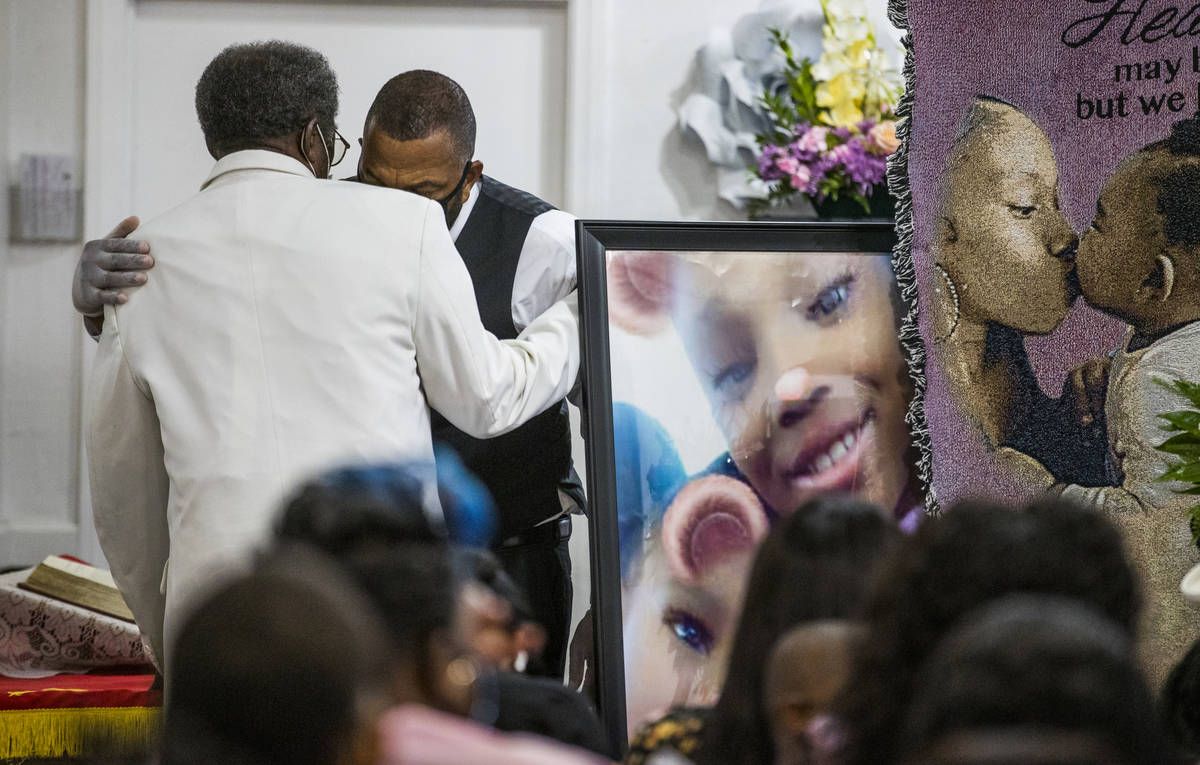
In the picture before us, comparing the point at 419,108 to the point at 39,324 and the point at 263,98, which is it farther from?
the point at 39,324

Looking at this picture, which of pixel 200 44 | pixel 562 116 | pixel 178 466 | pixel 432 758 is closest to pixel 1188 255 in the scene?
pixel 178 466

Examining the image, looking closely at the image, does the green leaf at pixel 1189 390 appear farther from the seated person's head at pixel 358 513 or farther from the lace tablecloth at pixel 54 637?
the lace tablecloth at pixel 54 637

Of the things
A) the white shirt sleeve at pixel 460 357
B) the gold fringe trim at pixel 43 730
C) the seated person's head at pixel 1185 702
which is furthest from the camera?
the gold fringe trim at pixel 43 730

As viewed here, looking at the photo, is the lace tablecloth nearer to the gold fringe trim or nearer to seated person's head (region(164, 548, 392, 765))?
the gold fringe trim

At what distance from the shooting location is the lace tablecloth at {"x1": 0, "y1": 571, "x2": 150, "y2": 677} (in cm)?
236

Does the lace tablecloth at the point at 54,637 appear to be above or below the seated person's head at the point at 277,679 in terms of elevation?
below

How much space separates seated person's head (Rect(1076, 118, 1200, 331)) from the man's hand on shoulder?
1154 millimetres

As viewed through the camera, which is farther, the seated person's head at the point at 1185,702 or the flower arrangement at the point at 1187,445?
the flower arrangement at the point at 1187,445

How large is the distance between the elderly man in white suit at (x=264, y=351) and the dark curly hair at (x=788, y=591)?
28.3 inches

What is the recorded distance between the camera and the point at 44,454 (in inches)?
110

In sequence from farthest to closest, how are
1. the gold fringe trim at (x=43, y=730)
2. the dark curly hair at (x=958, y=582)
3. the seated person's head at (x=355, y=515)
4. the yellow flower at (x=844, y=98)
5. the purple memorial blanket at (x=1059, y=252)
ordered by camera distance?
the yellow flower at (x=844, y=98) → the gold fringe trim at (x=43, y=730) → the purple memorial blanket at (x=1059, y=252) → the seated person's head at (x=355, y=515) → the dark curly hair at (x=958, y=582)

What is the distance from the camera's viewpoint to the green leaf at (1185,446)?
4.64ft

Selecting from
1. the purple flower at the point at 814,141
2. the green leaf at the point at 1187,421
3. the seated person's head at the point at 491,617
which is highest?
the purple flower at the point at 814,141

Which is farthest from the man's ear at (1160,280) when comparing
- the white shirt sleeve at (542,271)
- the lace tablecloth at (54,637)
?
the lace tablecloth at (54,637)
